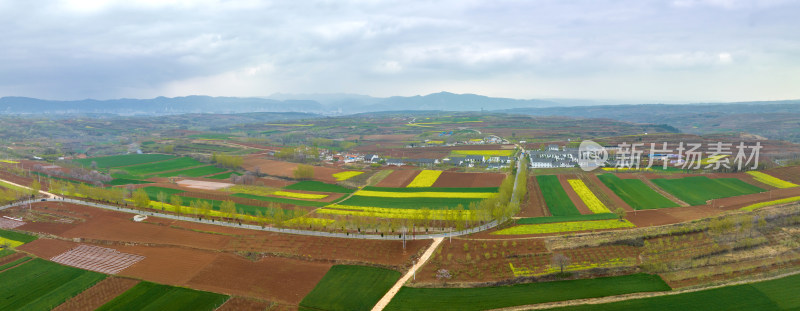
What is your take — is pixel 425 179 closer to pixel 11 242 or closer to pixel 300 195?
pixel 300 195

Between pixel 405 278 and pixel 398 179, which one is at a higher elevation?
pixel 398 179

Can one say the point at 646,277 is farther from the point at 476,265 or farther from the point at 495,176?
the point at 495,176

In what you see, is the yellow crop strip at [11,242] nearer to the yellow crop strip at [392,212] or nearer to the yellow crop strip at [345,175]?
the yellow crop strip at [392,212]

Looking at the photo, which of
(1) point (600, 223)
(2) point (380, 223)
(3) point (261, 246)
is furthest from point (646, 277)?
(3) point (261, 246)

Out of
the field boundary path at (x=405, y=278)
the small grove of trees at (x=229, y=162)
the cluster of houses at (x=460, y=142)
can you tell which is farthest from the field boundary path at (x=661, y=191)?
the small grove of trees at (x=229, y=162)

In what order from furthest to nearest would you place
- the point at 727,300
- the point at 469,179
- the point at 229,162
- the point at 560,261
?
1. the point at 229,162
2. the point at 469,179
3. the point at 560,261
4. the point at 727,300

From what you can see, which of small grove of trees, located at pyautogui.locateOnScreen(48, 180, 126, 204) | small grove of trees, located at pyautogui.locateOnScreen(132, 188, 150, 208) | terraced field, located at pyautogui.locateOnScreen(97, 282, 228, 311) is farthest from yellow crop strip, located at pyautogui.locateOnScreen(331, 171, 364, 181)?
terraced field, located at pyautogui.locateOnScreen(97, 282, 228, 311)

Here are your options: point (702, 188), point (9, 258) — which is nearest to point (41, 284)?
point (9, 258)
